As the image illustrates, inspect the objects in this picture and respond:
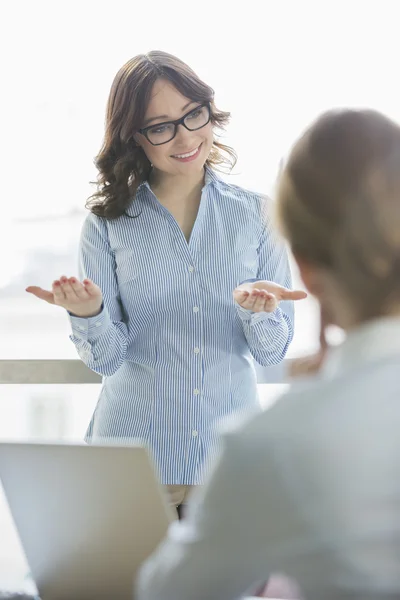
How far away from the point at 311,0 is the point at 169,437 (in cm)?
145

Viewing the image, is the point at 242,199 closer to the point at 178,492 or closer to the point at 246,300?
the point at 246,300

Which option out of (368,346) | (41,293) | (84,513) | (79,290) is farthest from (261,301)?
(368,346)

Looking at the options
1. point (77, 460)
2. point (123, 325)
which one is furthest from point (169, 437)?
point (77, 460)

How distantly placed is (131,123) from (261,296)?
59cm

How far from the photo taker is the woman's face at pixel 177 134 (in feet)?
6.67

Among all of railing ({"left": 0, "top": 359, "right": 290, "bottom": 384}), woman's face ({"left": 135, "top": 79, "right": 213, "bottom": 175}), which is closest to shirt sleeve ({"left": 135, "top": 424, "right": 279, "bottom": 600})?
woman's face ({"left": 135, "top": 79, "right": 213, "bottom": 175})

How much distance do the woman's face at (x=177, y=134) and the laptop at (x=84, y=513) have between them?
42.0 inches

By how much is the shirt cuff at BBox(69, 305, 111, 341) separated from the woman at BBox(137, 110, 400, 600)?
45.4 inches

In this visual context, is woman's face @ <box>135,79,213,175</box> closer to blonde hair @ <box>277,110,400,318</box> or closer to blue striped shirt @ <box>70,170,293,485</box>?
blue striped shirt @ <box>70,170,293,485</box>

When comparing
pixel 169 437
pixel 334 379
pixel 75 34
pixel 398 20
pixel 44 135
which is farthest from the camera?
pixel 44 135

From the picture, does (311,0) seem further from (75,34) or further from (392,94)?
(75,34)

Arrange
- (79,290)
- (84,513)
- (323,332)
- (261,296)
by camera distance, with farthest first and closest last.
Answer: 1. (79,290)
2. (261,296)
3. (84,513)
4. (323,332)

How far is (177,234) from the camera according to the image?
212cm

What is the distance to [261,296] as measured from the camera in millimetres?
1806
